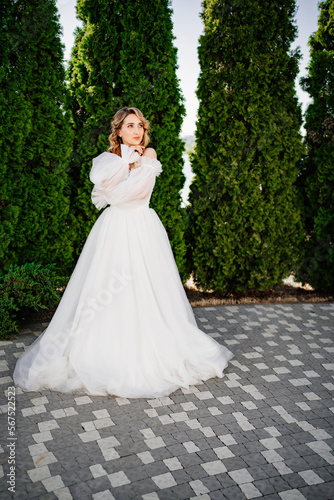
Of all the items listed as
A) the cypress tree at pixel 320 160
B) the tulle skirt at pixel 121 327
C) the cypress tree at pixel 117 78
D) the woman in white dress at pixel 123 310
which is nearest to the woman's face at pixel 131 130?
the woman in white dress at pixel 123 310

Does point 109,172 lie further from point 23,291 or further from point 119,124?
point 23,291

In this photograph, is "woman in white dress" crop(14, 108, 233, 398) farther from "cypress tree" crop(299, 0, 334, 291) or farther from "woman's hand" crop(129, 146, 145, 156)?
"cypress tree" crop(299, 0, 334, 291)

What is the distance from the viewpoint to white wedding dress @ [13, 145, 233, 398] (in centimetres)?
354

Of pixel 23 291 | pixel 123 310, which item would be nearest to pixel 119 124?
pixel 123 310

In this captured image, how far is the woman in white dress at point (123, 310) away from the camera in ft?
11.6

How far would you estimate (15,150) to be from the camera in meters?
5.07

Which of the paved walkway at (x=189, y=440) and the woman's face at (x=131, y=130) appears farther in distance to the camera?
the woman's face at (x=131, y=130)

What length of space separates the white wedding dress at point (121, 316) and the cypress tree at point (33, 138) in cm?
184

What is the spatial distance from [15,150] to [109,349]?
116 inches

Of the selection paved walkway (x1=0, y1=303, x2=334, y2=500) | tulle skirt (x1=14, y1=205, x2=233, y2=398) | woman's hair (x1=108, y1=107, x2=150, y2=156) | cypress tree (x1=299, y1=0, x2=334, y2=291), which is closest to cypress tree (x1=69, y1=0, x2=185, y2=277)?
woman's hair (x1=108, y1=107, x2=150, y2=156)

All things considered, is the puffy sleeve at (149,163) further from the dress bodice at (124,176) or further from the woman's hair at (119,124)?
the woman's hair at (119,124)

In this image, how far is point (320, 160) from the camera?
21.7ft

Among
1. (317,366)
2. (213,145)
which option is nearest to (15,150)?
(213,145)

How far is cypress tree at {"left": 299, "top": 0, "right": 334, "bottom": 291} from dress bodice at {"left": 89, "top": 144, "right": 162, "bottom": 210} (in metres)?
3.94
